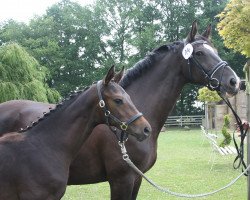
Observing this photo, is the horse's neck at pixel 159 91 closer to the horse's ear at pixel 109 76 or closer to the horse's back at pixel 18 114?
the horse's ear at pixel 109 76

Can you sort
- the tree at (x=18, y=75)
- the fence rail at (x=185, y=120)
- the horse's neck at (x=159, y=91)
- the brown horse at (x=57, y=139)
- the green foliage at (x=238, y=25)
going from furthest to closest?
1. the fence rail at (x=185, y=120)
2. the tree at (x=18, y=75)
3. the green foliage at (x=238, y=25)
4. the horse's neck at (x=159, y=91)
5. the brown horse at (x=57, y=139)

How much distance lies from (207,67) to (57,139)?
2013 millimetres

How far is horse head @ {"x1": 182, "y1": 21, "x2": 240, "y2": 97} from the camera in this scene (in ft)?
15.6

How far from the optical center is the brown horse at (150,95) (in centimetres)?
479

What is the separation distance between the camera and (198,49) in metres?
4.91

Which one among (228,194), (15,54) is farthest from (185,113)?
(228,194)

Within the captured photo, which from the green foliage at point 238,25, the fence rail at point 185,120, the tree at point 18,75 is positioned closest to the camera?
the green foliage at point 238,25

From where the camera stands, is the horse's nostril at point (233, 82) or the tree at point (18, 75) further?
the tree at point (18, 75)

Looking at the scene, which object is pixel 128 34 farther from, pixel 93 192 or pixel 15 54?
pixel 93 192

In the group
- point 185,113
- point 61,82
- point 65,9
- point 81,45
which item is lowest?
point 185,113

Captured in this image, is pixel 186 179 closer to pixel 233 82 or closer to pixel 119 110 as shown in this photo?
pixel 233 82

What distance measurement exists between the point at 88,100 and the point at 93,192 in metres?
6.18

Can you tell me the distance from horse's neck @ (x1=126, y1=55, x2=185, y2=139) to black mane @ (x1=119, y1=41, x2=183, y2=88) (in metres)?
0.09

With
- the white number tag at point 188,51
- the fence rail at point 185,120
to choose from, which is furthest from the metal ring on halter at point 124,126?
the fence rail at point 185,120
